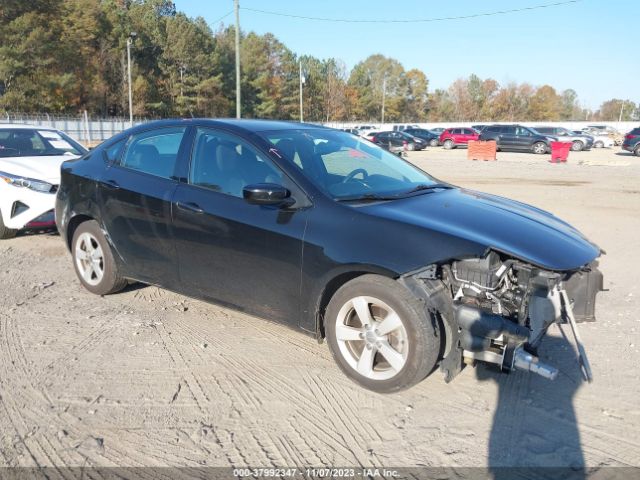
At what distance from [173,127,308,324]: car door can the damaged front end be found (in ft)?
2.93

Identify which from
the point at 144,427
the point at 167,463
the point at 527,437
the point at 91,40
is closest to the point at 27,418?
the point at 144,427

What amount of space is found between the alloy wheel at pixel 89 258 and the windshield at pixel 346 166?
210 cm

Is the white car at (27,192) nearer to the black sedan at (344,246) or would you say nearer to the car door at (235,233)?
the black sedan at (344,246)

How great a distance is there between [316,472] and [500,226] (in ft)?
6.19

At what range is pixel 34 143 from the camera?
8211mm

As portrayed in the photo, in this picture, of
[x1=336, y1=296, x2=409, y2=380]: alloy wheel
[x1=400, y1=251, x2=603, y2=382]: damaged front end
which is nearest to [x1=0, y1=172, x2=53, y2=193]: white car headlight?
[x1=336, y1=296, x2=409, y2=380]: alloy wheel

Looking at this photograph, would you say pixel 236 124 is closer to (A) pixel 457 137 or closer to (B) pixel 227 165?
(B) pixel 227 165

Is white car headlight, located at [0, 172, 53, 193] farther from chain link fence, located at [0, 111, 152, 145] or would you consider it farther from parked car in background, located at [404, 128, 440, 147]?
chain link fence, located at [0, 111, 152, 145]

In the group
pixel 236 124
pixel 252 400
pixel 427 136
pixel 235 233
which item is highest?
pixel 236 124

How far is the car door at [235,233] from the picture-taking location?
375 centimetres

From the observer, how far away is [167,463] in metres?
2.76

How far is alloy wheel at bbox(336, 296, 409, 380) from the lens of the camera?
3352mm

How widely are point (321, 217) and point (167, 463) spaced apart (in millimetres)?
1727

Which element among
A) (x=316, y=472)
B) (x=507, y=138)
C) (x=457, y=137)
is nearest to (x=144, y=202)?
(x=316, y=472)
